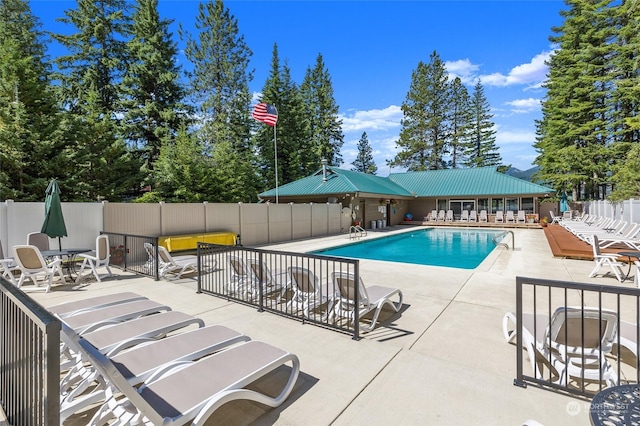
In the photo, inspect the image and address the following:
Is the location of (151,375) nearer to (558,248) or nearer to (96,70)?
(558,248)

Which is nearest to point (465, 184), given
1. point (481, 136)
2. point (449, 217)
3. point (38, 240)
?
point (449, 217)

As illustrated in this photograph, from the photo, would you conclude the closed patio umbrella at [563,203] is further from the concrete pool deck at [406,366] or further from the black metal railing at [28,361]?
the black metal railing at [28,361]

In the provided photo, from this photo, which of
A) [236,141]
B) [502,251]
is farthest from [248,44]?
[502,251]

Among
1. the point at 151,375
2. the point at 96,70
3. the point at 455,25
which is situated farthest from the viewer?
the point at 96,70

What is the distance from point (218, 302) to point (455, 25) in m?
18.7

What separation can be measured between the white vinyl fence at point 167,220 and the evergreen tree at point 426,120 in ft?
80.7

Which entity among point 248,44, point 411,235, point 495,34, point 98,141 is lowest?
point 411,235

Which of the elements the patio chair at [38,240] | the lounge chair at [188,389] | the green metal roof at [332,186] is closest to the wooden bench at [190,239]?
the patio chair at [38,240]

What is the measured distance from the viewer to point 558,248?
10.1 m

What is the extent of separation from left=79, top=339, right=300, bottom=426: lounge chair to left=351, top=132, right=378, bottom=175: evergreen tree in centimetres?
4716

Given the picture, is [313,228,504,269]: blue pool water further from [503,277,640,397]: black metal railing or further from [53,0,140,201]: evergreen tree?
[53,0,140,201]: evergreen tree

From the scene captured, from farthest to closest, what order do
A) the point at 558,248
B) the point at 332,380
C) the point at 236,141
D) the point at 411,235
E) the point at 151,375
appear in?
Result: the point at 236,141 → the point at 411,235 → the point at 558,248 → the point at 332,380 → the point at 151,375

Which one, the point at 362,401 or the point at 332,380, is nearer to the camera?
the point at 362,401

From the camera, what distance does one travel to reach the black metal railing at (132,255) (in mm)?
7875
